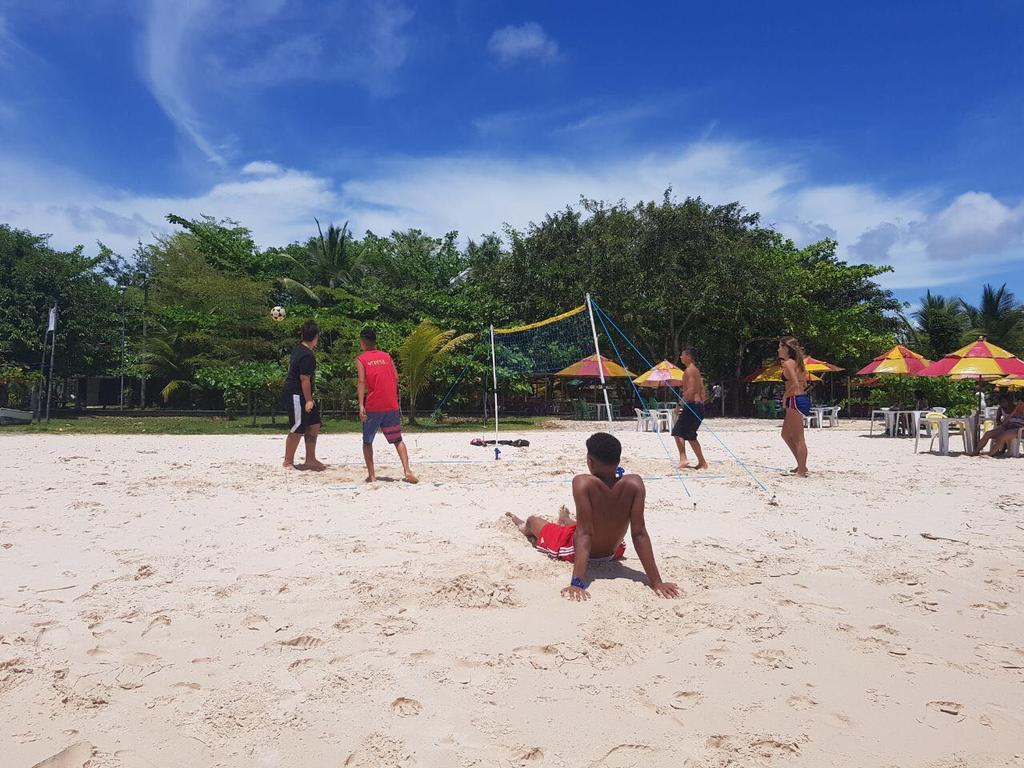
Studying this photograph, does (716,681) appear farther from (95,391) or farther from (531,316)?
(95,391)

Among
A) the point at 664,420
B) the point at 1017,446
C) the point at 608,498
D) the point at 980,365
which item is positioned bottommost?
the point at 1017,446

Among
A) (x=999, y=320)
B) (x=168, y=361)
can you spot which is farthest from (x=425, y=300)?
(x=999, y=320)

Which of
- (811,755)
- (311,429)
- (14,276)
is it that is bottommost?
(811,755)

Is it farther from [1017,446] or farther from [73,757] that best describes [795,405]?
[73,757]

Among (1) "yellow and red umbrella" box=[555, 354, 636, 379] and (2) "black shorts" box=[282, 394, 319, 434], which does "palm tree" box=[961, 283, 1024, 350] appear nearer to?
(1) "yellow and red umbrella" box=[555, 354, 636, 379]

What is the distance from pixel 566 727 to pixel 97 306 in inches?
991

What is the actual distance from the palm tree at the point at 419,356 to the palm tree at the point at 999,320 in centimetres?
2580

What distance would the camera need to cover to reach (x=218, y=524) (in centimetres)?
463

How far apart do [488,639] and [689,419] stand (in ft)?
17.9

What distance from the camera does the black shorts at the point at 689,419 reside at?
25.0ft

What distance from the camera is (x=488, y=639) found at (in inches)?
106

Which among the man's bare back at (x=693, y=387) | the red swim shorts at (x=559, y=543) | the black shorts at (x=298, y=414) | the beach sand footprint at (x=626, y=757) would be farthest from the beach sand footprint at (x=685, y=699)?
the black shorts at (x=298, y=414)

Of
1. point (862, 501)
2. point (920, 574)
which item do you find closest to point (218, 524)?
point (920, 574)

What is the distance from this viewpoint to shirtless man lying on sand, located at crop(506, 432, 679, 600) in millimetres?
3219
